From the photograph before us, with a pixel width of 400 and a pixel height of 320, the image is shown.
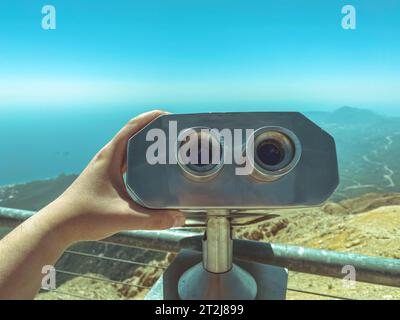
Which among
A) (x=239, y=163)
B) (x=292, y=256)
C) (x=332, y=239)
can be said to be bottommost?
(x=332, y=239)

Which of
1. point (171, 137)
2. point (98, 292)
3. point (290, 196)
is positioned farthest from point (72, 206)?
point (98, 292)

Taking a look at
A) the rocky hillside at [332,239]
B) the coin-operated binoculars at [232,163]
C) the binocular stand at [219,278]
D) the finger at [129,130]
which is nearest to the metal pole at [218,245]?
the binocular stand at [219,278]

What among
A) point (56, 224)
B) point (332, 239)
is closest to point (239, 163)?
point (56, 224)

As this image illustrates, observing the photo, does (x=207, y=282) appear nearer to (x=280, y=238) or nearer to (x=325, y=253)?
(x=325, y=253)

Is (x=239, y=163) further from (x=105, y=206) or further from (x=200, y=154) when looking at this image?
(x=105, y=206)

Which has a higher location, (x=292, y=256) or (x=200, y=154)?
(x=200, y=154)

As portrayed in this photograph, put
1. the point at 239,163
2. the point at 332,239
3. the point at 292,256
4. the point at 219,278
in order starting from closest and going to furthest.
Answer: the point at 239,163 < the point at 219,278 < the point at 292,256 < the point at 332,239
